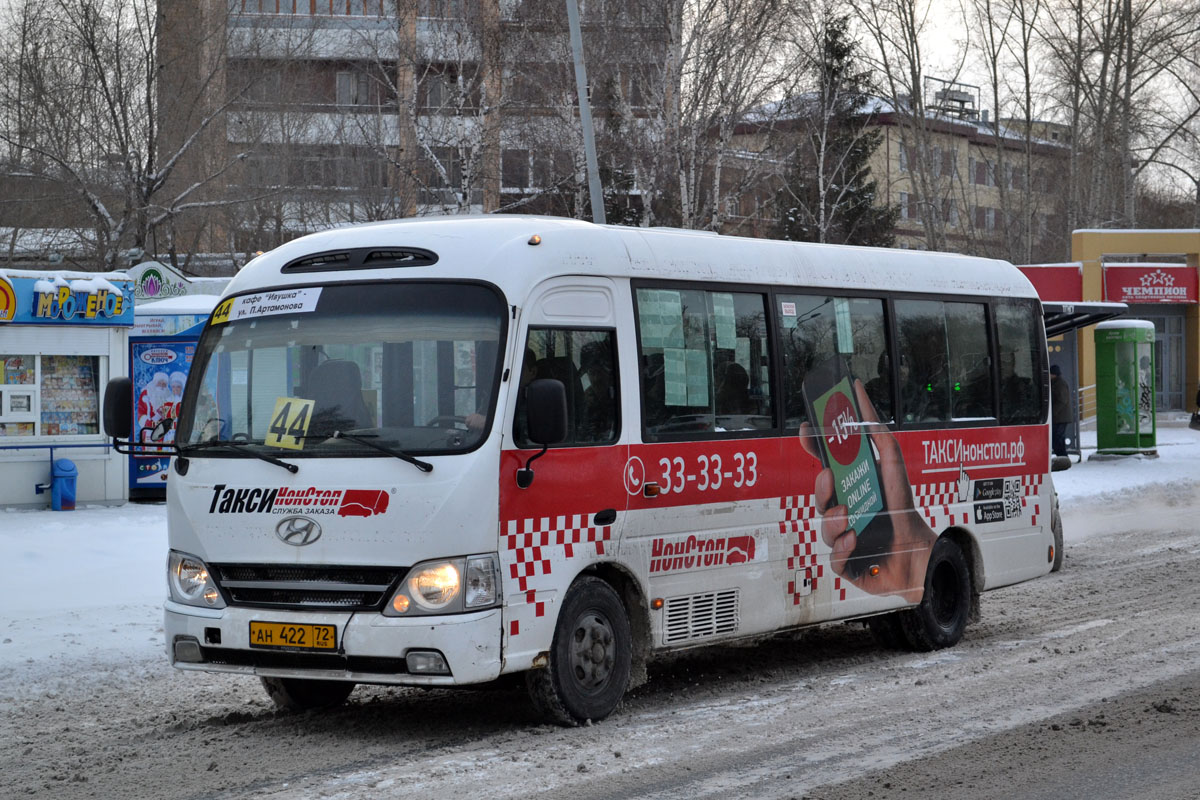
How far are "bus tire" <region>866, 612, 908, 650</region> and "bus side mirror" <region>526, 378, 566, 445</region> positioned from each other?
4.18 metres

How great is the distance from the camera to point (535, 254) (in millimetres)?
7926

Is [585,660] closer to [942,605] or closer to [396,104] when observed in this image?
[942,605]

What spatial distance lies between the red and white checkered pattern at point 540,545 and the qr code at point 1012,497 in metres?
4.62

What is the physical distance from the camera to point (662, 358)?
8617 mm

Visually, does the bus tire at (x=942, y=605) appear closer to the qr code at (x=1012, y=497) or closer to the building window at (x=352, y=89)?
the qr code at (x=1012, y=497)

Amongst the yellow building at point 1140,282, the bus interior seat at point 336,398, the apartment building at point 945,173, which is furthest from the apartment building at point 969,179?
the bus interior seat at point 336,398

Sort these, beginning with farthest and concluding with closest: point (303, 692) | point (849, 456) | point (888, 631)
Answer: point (888, 631) → point (849, 456) → point (303, 692)

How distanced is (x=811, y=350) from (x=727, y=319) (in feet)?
3.05

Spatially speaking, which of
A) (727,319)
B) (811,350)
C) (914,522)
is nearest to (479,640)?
(727,319)

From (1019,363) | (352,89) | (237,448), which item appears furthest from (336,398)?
(352,89)

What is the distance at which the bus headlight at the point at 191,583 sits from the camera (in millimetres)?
7836

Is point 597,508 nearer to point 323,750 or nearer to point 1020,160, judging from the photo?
point 323,750

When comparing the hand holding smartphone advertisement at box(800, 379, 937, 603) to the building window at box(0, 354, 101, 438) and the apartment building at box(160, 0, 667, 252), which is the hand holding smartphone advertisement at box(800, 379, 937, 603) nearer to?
the building window at box(0, 354, 101, 438)

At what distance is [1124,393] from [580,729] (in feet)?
83.0
